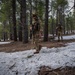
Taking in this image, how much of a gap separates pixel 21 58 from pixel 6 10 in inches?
714

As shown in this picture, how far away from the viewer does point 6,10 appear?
2767cm

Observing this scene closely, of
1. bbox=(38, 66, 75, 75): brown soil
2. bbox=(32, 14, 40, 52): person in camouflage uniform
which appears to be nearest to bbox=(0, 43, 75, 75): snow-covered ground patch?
bbox=(38, 66, 75, 75): brown soil

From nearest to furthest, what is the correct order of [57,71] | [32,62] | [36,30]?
[57,71] < [32,62] < [36,30]

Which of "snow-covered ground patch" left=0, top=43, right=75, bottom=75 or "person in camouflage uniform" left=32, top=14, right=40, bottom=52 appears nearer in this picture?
"snow-covered ground patch" left=0, top=43, right=75, bottom=75

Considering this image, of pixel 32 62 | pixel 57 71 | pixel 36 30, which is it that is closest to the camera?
pixel 57 71

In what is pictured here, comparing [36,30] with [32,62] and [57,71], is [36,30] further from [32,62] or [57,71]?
[57,71]

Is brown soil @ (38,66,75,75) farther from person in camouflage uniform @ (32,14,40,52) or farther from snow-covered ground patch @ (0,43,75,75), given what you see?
person in camouflage uniform @ (32,14,40,52)

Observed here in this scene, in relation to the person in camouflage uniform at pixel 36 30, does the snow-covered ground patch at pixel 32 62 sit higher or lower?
lower

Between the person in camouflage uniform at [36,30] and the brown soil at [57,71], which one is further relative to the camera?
the person in camouflage uniform at [36,30]

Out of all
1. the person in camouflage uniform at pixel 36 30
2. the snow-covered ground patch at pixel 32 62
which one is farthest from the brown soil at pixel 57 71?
the person in camouflage uniform at pixel 36 30

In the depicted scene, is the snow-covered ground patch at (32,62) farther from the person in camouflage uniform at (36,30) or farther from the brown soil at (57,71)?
the person in camouflage uniform at (36,30)

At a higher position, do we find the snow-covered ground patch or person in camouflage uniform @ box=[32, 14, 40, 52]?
person in camouflage uniform @ box=[32, 14, 40, 52]

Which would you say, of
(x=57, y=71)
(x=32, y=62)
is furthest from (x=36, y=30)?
(x=57, y=71)

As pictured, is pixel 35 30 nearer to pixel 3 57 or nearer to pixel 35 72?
pixel 3 57
